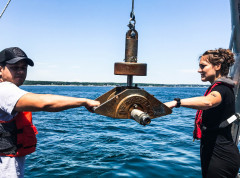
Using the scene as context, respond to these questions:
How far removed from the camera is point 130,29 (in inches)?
100

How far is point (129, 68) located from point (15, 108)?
1.25 meters

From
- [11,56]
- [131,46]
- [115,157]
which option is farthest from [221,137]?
[115,157]

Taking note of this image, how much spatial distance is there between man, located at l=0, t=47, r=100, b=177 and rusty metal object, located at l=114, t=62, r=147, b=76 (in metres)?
0.46

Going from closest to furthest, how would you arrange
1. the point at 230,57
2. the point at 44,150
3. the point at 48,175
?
1. the point at 230,57
2. the point at 48,175
3. the point at 44,150

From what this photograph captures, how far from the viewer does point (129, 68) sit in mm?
2354

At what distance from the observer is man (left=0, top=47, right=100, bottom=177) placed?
207cm

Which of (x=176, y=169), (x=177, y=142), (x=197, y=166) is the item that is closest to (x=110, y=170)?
(x=176, y=169)

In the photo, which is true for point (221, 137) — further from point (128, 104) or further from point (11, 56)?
point (11, 56)

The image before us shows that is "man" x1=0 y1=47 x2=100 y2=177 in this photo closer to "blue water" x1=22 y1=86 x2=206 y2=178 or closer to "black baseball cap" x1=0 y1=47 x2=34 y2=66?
"black baseball cap" x1=0 y1=47 x2=34 y2=66

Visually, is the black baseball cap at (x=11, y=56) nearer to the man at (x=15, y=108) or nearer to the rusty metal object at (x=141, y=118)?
the man at (x=15, y=108)

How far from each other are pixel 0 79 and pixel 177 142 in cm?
1077

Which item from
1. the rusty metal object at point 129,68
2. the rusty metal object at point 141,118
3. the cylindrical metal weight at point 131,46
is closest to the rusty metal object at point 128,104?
the rusty metal object at point 141,118

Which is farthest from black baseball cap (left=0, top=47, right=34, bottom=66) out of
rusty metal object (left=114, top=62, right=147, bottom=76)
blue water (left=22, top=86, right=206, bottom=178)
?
blue water (left=22, top=86, right=206, bottom=178)

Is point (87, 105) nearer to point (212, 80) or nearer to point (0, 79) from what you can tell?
point (0, 79)
